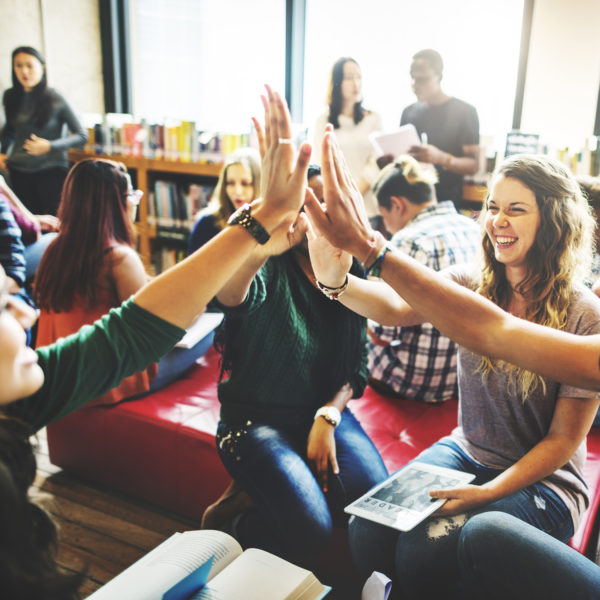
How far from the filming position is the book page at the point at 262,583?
1030 millimetres

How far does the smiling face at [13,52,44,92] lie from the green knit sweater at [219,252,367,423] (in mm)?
3650

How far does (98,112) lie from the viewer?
574 cm

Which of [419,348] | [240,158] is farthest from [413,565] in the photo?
[240,158]

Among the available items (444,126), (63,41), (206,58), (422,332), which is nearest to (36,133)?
(63,41)

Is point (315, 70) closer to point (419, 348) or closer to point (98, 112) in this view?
point (98, 112)

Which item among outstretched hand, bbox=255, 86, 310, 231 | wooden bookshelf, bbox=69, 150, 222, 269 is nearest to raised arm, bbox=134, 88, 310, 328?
outstretched hand, bbox=255, 86, 310, 231

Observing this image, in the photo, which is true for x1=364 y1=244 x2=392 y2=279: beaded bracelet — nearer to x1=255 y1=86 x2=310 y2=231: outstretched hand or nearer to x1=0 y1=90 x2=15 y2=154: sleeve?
x1=255 y1=86 x2=310 y2=231: outstretched hand

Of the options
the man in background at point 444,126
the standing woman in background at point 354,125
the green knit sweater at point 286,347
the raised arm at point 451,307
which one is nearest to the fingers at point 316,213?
the raised arm at point 451,307

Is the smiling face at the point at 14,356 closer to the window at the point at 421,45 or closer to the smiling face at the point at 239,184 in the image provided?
the smiling face at the point at 239,184

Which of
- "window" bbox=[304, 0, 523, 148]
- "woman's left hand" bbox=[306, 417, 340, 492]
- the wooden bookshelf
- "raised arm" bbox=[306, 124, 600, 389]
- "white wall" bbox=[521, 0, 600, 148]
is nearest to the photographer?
"raised arm" bbox=[306, 124, 600, 389]

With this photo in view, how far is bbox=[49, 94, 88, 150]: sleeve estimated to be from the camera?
4512 mm

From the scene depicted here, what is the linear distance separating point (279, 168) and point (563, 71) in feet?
11.4

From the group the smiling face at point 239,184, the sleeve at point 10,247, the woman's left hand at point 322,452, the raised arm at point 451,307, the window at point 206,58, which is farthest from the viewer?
the window at point 206,58

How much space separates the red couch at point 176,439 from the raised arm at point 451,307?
87 cm
